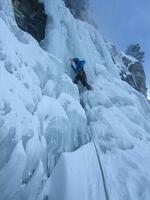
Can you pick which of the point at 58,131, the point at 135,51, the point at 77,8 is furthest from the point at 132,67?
the point at 58,131

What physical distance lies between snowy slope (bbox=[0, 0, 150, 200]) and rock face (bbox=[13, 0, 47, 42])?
0.95 m

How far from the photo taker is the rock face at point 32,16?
40.6 ft

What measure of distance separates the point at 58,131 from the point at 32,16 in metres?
7.45

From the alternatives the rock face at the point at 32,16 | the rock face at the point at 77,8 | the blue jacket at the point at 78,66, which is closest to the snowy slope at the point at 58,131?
the blue jacket at the point at 78,66

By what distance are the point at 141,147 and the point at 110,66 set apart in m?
5.55

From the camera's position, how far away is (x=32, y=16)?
13047mm

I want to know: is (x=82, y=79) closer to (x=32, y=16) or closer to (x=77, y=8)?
(x=32, y=16)

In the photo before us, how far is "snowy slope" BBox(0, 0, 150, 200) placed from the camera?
573 centimetres

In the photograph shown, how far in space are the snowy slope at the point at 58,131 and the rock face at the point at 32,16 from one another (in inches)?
37.3

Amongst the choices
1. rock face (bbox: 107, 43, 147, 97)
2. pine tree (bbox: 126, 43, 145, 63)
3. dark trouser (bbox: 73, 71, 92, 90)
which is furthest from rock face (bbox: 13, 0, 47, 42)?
pine tree (bbox: 126, 43, 145, 63)

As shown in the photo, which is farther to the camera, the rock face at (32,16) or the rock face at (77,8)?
the rock face at (77,8)

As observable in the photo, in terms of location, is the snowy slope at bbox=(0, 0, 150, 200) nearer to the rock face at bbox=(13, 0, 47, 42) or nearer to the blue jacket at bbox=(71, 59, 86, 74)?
the blue jacket at bbox=(71, 59, 86, 74)

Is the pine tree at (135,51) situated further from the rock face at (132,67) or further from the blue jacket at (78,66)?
the blue jacket at (78,66)

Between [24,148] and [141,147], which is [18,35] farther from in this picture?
[141,147]
